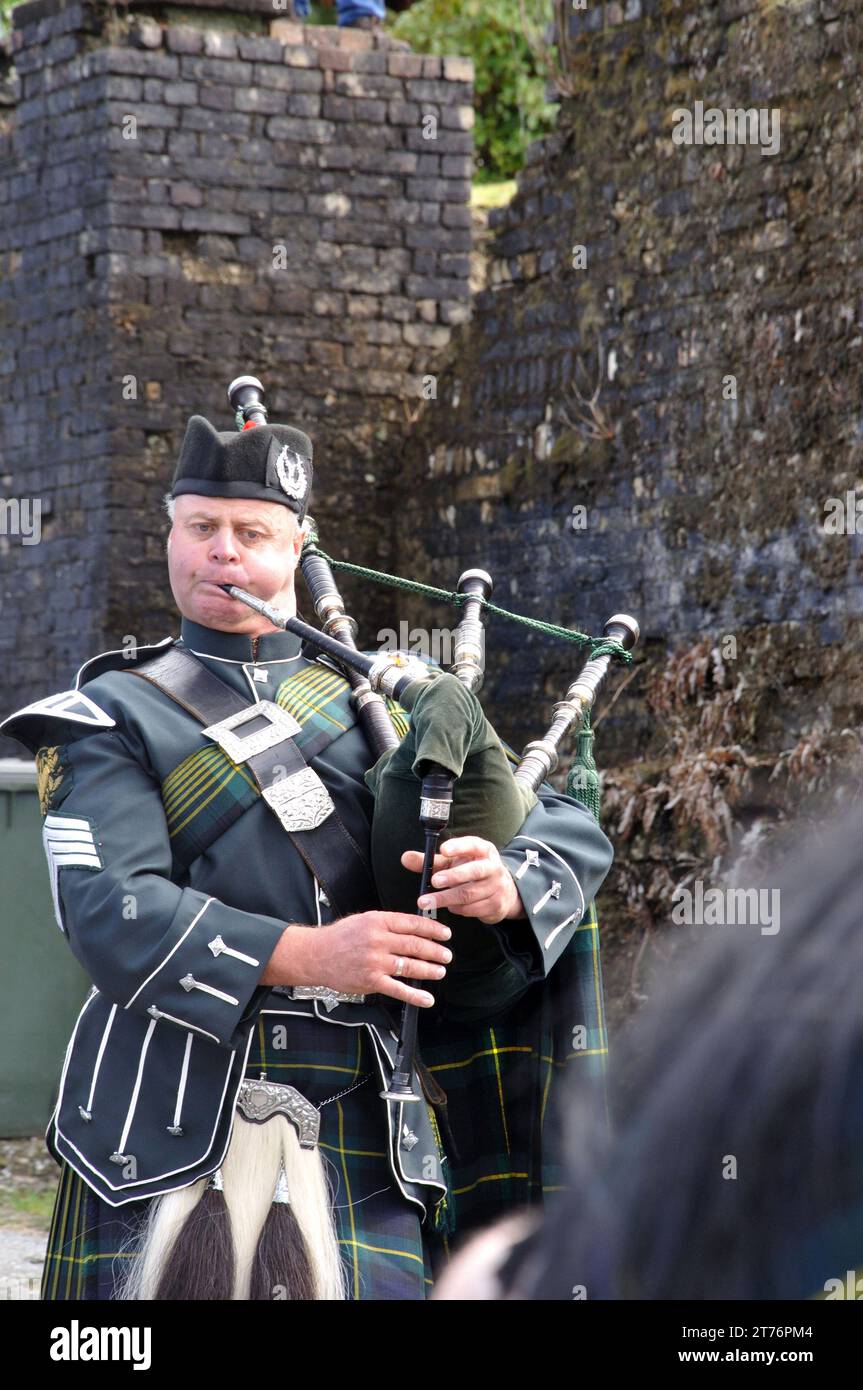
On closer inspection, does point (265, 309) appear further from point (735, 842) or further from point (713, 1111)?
point (713, 1111)

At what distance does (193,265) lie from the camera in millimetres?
9359

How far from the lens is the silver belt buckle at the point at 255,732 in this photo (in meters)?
2.82

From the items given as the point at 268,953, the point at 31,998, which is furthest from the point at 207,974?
the point at 31,998

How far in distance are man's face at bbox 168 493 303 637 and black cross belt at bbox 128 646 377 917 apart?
107mm

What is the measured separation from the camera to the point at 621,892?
7.30 meters

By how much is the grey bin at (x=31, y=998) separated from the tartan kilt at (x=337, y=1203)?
11.2 feet

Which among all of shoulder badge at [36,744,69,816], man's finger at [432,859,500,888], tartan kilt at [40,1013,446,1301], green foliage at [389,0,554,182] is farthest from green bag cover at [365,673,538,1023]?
green foliage at [389,0,554,182]

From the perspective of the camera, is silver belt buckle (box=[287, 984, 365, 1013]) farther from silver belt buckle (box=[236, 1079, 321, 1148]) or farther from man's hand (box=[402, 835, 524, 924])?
man's hand (box=[402, 835, 524, 924])

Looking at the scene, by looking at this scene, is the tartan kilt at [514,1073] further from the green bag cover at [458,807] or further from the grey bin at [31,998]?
the grey bin at [31,998]

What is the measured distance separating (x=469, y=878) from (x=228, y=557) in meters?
0.63

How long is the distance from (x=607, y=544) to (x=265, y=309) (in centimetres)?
238

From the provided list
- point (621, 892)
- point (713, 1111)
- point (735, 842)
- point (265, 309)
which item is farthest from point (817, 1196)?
point (265, 309)

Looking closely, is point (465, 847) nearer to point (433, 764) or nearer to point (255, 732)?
point (433, 764)

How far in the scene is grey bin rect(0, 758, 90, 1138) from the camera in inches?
243
